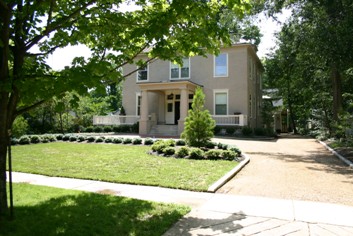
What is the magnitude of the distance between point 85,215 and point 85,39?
10.8ft

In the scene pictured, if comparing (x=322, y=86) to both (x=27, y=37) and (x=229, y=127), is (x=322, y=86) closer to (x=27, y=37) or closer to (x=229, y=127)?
(x=229, y=127)

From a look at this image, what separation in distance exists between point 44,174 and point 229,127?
1723 cm

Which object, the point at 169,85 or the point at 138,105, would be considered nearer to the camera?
the point at 169,85

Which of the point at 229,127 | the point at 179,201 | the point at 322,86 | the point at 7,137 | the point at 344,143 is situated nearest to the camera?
the point at 7,137

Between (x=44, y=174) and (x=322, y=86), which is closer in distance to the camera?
(x=44, y=174)

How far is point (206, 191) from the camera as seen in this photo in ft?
22.7

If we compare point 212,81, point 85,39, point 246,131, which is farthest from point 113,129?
point 85,39

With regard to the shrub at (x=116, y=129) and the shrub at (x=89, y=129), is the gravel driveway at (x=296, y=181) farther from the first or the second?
the shrub at (x=89, y=129)

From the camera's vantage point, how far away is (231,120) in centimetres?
2447

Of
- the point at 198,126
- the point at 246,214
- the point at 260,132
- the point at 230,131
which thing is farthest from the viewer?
the point at 260,132

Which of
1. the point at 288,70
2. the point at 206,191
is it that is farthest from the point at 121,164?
the point at 288,70

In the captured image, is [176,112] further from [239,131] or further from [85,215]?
[85,215]

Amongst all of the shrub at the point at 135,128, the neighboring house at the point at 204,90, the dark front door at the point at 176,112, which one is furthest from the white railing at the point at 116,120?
the dark front door at the point at 176,112

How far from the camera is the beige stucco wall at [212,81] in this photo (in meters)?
25.0
